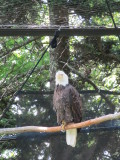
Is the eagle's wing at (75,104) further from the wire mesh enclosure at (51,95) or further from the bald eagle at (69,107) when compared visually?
the wire mesh enclosure at (51,95)

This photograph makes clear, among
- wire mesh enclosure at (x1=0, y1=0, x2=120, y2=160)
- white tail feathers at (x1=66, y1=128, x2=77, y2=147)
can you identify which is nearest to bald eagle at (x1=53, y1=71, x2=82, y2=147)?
white tail feathers at (x1=66, y1=128, x2=77, y2=147)

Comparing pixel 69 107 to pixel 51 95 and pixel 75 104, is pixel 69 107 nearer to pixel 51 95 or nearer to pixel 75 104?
pixel 75 104

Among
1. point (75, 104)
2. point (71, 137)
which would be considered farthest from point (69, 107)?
point (71, 137)

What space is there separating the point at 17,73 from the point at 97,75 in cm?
117

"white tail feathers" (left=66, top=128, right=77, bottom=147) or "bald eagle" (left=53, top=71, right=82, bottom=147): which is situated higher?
"bald eagle" (left=53, top=71, right=82, bottom=147)

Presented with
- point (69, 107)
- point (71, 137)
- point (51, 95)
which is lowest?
point (71, 137)

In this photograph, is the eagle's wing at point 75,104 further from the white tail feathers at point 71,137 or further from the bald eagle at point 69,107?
the white tail feathers at point 71,137

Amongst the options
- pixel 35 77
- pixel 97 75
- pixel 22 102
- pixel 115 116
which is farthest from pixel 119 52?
pixel 115 116

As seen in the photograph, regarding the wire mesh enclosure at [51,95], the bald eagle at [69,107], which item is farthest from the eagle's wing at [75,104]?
the wire mesh enclosure at [51,95]

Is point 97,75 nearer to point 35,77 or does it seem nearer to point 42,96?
point 35,77

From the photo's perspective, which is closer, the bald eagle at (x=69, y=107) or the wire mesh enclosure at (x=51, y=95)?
the wire mesh enclosure at (x=51, y=95)

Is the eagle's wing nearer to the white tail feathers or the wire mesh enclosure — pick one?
the white tail feathers

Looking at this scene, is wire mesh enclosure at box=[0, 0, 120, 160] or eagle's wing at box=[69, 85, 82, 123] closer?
wire mesh enclosure at box=[0, 0, 120, 160]

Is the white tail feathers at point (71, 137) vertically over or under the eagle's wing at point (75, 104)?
under
